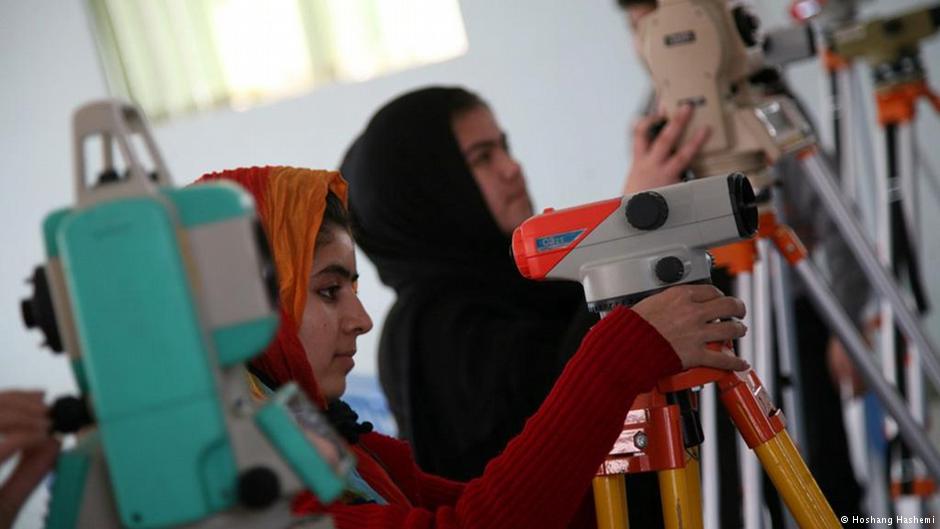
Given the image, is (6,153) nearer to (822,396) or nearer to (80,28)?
(80,28)

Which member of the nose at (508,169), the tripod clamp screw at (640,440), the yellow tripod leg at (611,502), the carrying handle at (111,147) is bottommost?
the yellow tripod leg at (611,502)

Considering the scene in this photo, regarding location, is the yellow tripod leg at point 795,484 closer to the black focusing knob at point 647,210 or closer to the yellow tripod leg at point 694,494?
the yellow tripod leg at point 694,494

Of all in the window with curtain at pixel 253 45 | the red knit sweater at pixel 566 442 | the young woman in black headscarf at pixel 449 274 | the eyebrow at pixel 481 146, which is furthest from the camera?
the window with curtain at pixel 253 45

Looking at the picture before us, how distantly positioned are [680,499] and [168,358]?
0.55 metres

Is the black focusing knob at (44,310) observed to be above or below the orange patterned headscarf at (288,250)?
above

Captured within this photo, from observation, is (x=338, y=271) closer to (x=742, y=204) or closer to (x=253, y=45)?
(x=742, y=204)

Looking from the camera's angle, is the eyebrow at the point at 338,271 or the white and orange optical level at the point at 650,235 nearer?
the white and orange optical level at the point at 650,235

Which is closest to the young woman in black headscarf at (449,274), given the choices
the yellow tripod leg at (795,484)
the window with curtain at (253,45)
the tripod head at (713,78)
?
the tripod head at (713,78)

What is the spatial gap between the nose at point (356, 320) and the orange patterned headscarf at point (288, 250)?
2.4 inches

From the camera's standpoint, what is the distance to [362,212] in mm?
1854

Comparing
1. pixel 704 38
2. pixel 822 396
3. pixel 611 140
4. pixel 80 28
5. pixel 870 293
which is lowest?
pixel 822 396

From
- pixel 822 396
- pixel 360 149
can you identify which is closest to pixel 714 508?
pixel 360 149

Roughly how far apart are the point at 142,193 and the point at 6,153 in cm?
354

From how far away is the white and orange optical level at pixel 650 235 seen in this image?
0.99 m
